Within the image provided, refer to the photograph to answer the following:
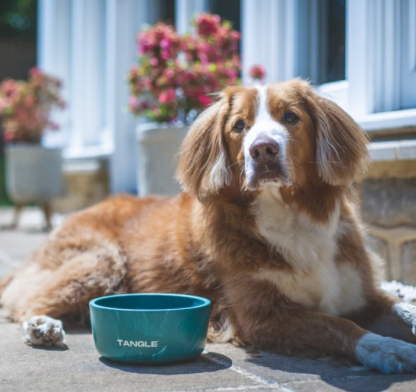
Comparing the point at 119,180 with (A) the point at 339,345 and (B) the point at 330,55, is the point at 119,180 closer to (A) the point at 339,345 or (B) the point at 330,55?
(B) the point at 330,55

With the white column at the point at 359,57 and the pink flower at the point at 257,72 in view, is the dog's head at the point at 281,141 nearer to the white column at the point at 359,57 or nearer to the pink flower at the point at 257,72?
the white column at the point at 359,57

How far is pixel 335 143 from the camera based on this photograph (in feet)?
9.14

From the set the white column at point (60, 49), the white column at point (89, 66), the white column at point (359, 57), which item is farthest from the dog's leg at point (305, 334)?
the white column at point (60, 49)

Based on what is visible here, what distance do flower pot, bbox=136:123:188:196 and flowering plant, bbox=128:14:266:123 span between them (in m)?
0.21

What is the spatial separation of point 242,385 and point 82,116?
282 inches

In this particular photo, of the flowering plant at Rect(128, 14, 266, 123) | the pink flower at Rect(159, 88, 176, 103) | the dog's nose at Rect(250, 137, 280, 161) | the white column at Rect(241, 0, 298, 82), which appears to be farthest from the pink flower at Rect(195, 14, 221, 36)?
the dog's nose at Rect(250, 137, 280, 161)

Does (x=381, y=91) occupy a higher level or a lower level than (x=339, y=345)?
higher

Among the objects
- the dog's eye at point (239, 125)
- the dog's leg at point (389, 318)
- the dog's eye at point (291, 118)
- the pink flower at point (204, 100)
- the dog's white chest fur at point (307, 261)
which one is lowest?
the dog's leg at point (389, 318)

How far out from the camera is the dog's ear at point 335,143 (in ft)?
8.98

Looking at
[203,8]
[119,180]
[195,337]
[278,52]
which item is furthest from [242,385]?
[119,180]

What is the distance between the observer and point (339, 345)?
2416mm

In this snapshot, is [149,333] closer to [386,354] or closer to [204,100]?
[386,354]

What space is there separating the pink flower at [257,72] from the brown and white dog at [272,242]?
1864 mm

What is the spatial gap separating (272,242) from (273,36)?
9.11ft
